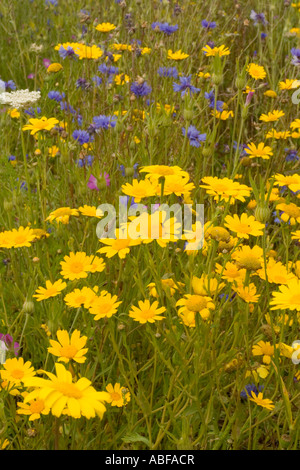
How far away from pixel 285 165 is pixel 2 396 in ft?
4.80

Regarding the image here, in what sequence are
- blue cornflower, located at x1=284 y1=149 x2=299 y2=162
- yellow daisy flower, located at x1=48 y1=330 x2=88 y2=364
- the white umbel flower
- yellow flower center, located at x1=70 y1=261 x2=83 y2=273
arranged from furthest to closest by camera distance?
blue cornflower, located at x1=284 y1=149 x2=299 y2=162 < the white umbel flower < yellow flower center, located at x1=70 y1=261 x2=83 y2=273 < yellow daisy flower, located at x1=48 y1=330 x2=88 y2=364

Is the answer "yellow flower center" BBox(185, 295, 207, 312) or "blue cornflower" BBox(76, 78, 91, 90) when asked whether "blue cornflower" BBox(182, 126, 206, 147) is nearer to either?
"blue cornflower" BBox(76, 78, 91, 90)

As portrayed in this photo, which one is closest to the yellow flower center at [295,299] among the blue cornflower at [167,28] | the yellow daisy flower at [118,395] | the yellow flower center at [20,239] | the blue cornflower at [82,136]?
the yellow daisy flower at [118,395]

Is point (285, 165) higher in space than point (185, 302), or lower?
lower

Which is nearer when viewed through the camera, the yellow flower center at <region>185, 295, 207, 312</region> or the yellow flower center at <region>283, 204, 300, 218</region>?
the yellow flower center at <region>185, 295, 207, 312</region>

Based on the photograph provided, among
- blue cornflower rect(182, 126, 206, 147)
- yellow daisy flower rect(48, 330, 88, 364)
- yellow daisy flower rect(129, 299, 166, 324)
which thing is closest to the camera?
yellow daisy flower rect(48, 330, 88, 364)

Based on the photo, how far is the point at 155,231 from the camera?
101cm

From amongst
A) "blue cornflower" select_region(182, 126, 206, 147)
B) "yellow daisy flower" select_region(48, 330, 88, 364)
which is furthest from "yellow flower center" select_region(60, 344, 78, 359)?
"blue cornflower" select_region(182, 126, 206, 147)

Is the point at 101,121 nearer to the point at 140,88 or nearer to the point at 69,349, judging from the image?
the point at 140,88

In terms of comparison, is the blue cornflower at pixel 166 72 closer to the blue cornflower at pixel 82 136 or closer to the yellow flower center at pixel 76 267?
the blue cornflower at pixel 82 136

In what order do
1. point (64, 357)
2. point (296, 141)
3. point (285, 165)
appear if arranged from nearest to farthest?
point (64, 357)
point (285, 165)
point (296, 141)
